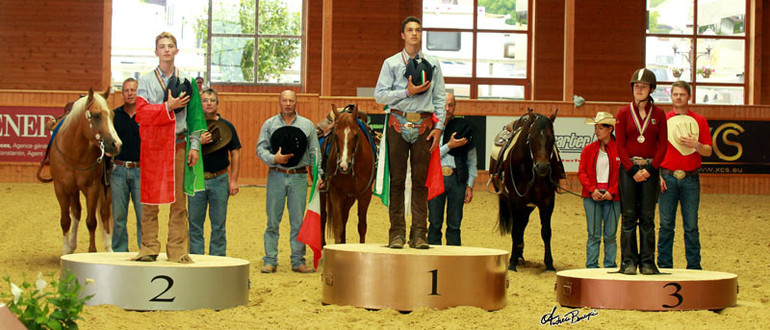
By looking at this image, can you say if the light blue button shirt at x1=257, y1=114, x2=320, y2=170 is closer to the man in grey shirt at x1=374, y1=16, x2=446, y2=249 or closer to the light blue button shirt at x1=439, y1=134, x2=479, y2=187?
the light blue button shirt at x1=439, y1=134, x2=479, y2=187

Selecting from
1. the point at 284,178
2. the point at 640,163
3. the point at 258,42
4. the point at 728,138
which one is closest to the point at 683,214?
the point at 640,163

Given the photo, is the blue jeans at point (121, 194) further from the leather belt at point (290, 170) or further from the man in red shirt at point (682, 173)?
the man in red shirt at point (682, 173)

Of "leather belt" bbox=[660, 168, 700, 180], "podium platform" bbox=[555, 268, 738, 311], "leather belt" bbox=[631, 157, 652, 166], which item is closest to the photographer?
Result: "podium platform" bbox=[555, 268, 738, 311]

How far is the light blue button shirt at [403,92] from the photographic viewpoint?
6.29 m

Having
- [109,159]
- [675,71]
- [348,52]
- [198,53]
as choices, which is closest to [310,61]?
[348,52]

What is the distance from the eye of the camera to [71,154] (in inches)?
330

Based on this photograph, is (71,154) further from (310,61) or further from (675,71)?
(675,71)

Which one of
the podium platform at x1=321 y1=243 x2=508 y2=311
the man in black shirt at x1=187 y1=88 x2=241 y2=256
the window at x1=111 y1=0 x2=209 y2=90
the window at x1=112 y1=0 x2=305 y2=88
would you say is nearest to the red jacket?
the podium platform at x1=321 y1=243 x2=508 y2=311

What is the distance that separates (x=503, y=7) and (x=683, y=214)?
1174 cm

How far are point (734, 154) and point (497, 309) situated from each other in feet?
31.3

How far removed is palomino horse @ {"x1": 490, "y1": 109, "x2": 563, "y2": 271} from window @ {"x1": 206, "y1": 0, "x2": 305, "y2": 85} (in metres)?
10.9

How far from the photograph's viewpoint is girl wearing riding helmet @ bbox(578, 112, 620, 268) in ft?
28.3

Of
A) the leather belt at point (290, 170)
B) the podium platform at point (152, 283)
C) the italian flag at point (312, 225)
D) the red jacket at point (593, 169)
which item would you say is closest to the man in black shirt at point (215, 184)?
the leather belt at point (290, 170)

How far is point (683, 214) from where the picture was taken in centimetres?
820
